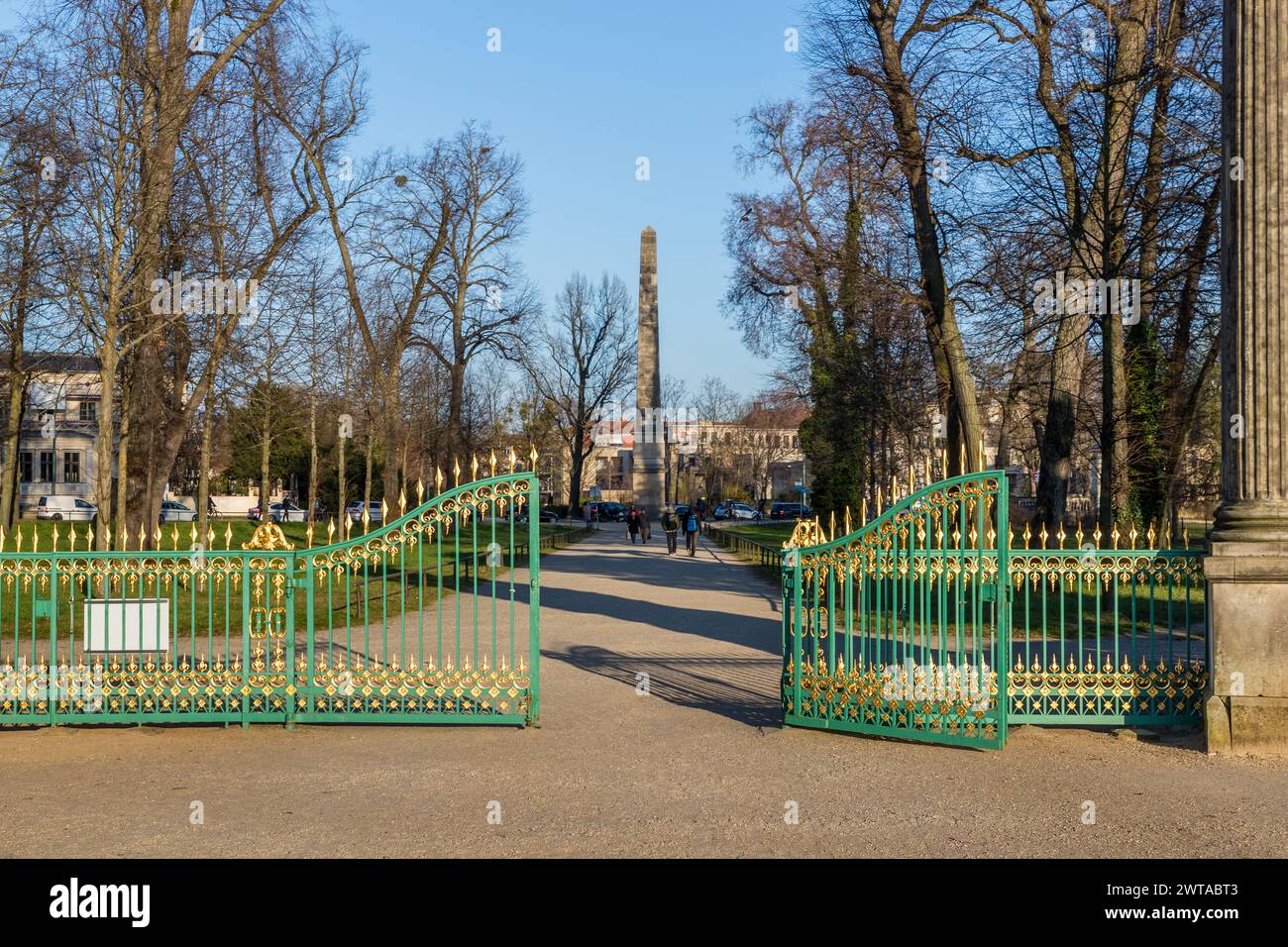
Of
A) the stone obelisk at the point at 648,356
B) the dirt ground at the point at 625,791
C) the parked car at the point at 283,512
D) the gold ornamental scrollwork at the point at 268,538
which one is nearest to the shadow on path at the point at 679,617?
the dirt ground at the point at 625,791

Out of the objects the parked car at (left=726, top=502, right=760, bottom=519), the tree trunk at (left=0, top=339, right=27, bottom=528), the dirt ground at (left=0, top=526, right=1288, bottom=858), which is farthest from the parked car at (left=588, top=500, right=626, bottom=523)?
the dirt ground at (left=0, top=526, right=1288, bottom=858)

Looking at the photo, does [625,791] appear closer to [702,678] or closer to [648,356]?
[702,678]

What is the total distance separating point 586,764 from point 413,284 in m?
33.3

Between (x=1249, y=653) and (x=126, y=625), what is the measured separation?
9.22 m

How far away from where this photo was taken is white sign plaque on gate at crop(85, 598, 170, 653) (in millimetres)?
10336

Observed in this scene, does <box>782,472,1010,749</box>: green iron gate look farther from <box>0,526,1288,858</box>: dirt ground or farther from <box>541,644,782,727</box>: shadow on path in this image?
<box>541,644,782,727</box>: shadow on path

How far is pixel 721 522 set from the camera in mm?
78125

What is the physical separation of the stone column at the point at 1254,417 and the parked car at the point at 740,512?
233 feet

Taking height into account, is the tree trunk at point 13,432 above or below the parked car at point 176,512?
above

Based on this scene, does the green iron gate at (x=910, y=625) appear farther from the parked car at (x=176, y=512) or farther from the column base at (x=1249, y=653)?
the parked car at (x=176, y=512)

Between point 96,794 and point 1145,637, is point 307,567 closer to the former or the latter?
point 96,794

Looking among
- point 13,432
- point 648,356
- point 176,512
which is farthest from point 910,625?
point 176,512

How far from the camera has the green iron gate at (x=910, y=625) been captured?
9.62 meters
